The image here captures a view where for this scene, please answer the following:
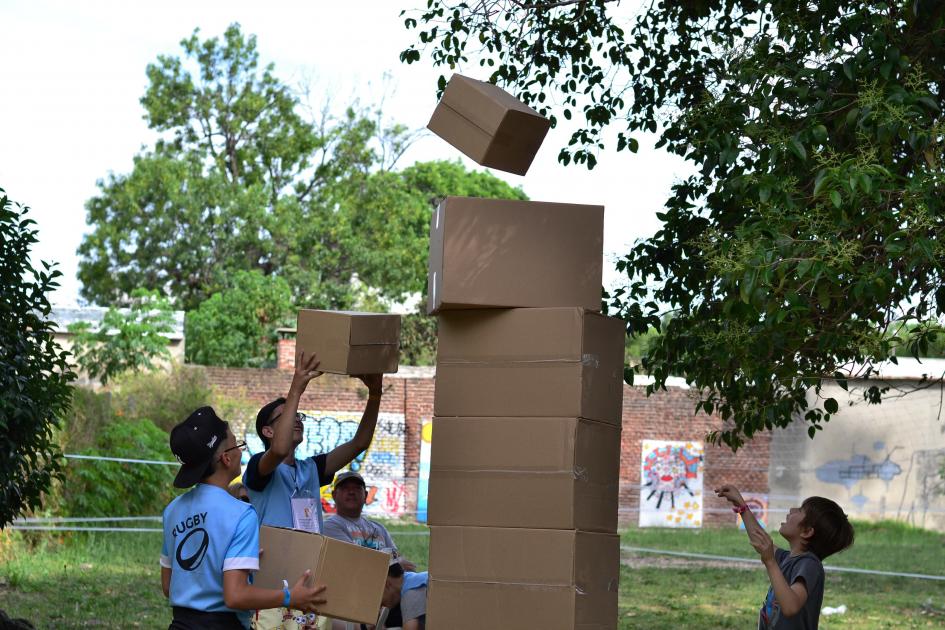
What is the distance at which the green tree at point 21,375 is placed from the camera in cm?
565

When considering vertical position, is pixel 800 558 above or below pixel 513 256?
below

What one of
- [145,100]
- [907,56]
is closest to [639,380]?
[145,100]

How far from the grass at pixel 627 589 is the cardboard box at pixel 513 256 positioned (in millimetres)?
5069

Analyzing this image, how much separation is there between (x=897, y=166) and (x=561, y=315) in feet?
4.74

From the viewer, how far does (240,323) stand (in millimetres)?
26078

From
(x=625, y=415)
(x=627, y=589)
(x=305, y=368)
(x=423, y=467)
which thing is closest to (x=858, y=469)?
(x=625, y=415)

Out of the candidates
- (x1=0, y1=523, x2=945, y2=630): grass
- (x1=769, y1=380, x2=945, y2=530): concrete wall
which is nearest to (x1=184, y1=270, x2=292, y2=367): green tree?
(x1=0, y1=523, x2=945, y2=630): grass

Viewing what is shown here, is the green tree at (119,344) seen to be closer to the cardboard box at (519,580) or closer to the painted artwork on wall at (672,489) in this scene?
the painted artwork on wall at (672,489)

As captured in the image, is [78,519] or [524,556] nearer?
[524,556]

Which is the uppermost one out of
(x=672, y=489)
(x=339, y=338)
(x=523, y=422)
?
(x=339, y=338)

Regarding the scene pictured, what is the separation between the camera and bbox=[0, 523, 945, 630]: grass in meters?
8.62

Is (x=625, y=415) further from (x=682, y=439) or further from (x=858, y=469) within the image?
(x=858, y=469)

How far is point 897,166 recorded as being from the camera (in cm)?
426

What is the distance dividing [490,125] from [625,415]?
18.2 meters
